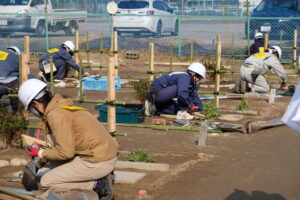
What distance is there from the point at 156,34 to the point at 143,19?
3.55 feet

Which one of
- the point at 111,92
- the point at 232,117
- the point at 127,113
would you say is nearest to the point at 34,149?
the point at 111,92

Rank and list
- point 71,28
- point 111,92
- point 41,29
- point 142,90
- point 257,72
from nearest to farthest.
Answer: point 111,92, point 142,90, point 257,72, point 41,29, point 71,28

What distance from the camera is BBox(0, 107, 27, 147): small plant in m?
8.38

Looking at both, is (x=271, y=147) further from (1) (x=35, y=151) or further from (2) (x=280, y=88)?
(2) (x=280, y=88)

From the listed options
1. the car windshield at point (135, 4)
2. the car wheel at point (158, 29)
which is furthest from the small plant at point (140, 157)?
the car windshield at point (135, 4)

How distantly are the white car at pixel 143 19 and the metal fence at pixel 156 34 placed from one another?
2.4 inches

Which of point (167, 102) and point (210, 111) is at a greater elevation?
point (167, 102)

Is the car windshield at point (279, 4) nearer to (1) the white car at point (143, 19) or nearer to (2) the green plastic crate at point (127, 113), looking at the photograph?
(1) the white car at point (143, 19)

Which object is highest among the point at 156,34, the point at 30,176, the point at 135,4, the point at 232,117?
the point at 135,4

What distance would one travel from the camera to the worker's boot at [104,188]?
5.97m

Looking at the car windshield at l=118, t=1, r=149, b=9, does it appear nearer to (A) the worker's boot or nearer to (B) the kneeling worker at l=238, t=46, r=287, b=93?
(B) the kneeling worker at l=238, t=46, r=287, b=93

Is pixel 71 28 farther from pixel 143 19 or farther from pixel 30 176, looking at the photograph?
pixel 30 176

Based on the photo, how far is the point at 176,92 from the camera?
35.3 ft

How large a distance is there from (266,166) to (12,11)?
17.6 metres
